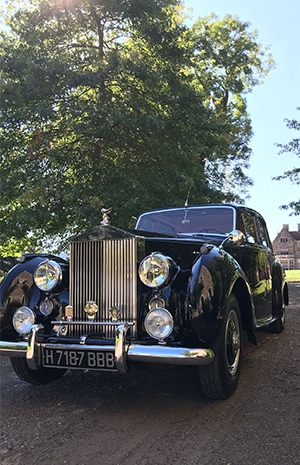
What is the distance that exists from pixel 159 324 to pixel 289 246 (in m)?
69.7

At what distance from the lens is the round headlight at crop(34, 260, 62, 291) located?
3680 mm

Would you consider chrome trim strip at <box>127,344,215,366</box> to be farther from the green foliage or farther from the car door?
the green foliage

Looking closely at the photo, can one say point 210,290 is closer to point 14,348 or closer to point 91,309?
point 91,309

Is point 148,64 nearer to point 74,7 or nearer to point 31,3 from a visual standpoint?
point 74,7

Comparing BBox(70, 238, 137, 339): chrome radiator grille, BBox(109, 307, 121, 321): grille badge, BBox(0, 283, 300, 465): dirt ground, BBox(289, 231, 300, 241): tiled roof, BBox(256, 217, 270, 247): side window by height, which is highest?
BBox(289, 231, 300, 241): tiled roof

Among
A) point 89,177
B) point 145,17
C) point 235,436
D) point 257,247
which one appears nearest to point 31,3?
point 145,17


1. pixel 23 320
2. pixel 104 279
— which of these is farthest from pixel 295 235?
pixel 23 320

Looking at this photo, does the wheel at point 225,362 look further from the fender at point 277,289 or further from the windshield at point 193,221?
the fender at point 277,289

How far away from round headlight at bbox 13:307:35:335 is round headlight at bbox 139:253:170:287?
108cm

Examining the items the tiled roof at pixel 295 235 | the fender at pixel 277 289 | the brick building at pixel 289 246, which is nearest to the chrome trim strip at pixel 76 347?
the fender at pixel 277 289

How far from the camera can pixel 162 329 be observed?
3.08 m

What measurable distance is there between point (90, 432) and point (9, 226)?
9.88m

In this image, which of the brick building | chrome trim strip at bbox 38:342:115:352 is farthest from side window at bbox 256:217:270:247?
the brick building

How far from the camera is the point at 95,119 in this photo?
1162 cm
